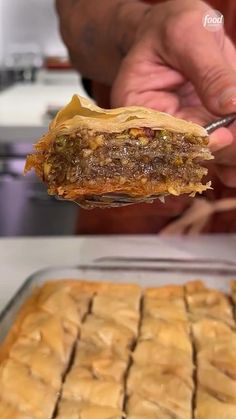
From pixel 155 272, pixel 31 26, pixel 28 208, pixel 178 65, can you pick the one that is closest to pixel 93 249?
pixel 155 272

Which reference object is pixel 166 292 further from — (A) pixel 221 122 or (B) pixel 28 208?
(B) pixel 28 208

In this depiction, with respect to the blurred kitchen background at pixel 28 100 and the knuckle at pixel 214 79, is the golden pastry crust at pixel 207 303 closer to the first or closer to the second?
the knuckle at pixel 214 79

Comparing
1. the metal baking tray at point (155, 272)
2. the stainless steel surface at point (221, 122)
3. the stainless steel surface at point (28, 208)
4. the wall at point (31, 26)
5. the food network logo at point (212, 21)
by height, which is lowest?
the stainless steel surface at point (28, 208)

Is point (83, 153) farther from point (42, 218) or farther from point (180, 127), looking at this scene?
point (42, 218)

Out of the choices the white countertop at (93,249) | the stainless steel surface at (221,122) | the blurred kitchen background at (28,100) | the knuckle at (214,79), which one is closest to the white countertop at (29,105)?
the blurred kitchen background at (28,100)

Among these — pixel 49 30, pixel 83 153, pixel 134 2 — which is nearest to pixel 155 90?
pixel 134 2

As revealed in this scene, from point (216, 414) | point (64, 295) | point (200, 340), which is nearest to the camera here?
point (216, 414)

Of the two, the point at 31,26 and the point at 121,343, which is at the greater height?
the point at 31,26
